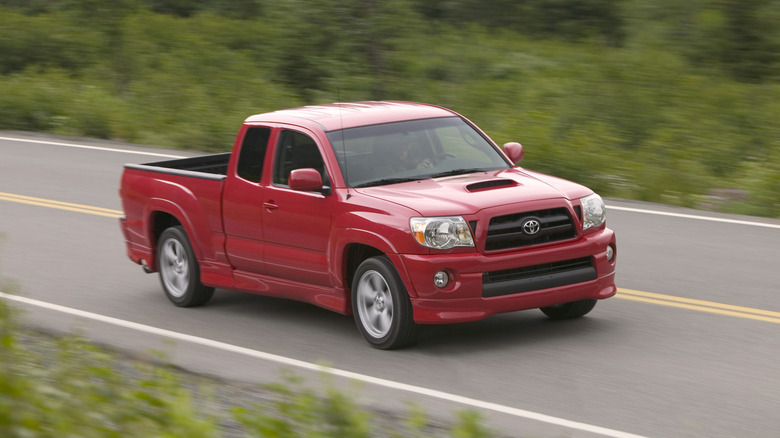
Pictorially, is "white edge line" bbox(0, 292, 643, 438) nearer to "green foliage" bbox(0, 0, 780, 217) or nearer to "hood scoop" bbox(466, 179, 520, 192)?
"hood scoop" bbox(466, 179, 520, 192)

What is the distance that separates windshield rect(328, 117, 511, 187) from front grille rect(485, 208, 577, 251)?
3.32ft

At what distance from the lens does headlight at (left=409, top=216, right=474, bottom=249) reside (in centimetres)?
802

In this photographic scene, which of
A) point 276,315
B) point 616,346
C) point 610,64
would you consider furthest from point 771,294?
point 610,64

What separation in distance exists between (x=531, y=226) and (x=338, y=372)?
5.51 feet

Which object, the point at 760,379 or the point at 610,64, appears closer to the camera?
the point at 760,379

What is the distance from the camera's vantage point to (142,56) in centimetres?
3136

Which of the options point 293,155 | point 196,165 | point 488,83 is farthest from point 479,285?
point 488,83

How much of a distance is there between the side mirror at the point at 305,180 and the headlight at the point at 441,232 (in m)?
1.00

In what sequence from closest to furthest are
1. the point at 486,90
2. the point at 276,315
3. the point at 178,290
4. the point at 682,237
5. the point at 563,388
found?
the point at 563,388
the point at 276,315
the point at 178,290
the point at 682,237
the point at 486,90

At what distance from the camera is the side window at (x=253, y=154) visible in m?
9.61

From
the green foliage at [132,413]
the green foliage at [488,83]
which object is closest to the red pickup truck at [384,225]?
the green foliage at [132,413]

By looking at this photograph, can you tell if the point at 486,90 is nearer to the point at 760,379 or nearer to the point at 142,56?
the point at 142,56

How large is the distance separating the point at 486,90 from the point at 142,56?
33.2 feet

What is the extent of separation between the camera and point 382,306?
333 inches
